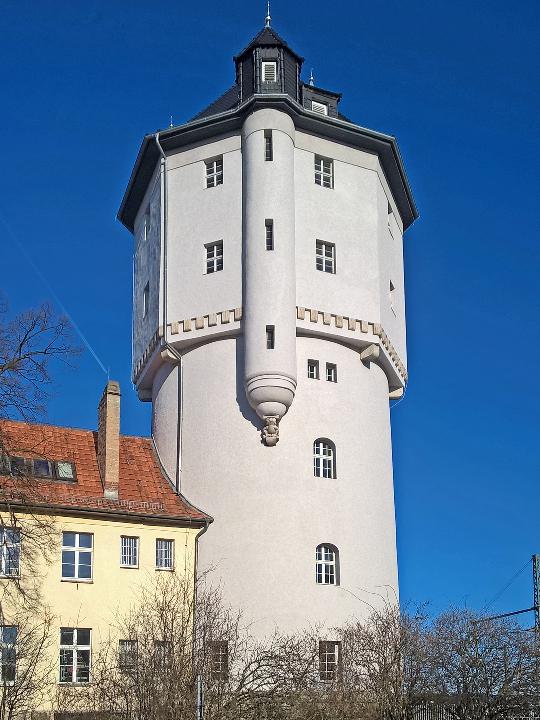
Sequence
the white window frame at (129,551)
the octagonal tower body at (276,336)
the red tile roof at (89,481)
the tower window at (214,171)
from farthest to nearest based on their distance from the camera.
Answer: the tower window at (214,171) → the octagonal tower body at (276,336) → the white window frame at (129,551) → the red tile roof at (89,481)

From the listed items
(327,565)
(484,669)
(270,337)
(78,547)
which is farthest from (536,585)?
(78,547)

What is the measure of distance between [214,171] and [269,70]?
4.05 meters

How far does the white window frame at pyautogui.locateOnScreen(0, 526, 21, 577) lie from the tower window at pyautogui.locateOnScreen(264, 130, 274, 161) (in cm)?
1443

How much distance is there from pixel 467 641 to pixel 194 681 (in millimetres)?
8917

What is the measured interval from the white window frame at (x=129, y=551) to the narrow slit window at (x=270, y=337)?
7.01m

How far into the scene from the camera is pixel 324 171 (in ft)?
134

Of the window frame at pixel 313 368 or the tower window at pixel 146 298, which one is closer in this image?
the window frame at pixel 313 368

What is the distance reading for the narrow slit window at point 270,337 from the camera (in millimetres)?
37094

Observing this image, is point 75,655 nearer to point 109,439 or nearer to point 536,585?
point 109,439

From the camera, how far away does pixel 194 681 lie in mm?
27781

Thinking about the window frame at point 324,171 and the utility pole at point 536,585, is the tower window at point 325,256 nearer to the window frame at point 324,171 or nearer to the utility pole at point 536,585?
the window frame at point 324,171

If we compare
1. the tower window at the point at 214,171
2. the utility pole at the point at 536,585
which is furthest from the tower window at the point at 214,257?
the utility pole at the point at 536,585

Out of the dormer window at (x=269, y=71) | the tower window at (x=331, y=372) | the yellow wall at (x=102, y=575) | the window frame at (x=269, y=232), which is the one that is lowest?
the yellow wall at (x=102, y=575)

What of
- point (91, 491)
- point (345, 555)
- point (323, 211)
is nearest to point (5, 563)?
point (91, 491)
